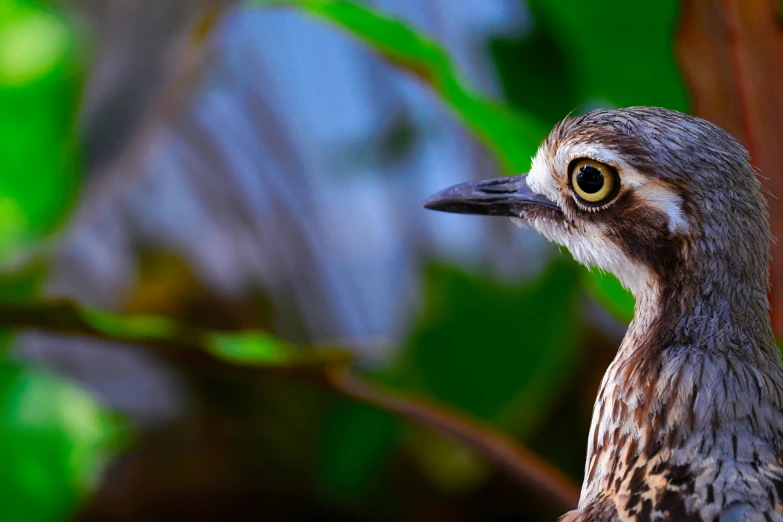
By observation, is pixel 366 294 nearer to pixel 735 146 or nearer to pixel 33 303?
pixel 33 303

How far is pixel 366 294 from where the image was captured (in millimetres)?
3262

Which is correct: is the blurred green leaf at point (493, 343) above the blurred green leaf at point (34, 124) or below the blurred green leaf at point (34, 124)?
below

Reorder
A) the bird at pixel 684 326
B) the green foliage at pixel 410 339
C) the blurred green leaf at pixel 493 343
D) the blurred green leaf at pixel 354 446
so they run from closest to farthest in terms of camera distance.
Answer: the bird at pixel 684 326 < the green foliage at pixel 410 339 < the blurred green leaf at pixel 493 343 < the blurred green leaf at pixel 354 446

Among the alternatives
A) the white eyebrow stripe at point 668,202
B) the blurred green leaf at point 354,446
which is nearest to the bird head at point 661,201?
the white eyebrow stripe at point 668,202

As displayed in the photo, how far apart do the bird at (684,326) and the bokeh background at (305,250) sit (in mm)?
306

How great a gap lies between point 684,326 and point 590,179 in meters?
0.19

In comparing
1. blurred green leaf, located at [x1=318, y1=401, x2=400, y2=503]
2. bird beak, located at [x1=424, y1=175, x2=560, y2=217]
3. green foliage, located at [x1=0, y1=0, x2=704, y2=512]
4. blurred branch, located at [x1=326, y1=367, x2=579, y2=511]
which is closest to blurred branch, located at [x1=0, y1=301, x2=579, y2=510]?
blurred branch, located at [x1=326, y1=367, x2=579, y2=511]

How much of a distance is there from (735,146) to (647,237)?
0.13 meters

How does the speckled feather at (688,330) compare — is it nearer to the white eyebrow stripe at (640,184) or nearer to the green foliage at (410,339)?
the white eyebrow stripe at (640,184)

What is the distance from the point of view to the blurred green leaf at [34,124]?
2070 mm

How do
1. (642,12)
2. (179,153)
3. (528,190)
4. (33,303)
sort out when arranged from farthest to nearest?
(179,153)
(642,12)
(33,303)
(528,190)

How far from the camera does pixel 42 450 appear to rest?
→ 75.7 inches

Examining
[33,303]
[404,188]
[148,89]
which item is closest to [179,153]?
[148,89]

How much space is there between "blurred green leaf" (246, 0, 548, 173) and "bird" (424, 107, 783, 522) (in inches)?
15.7
